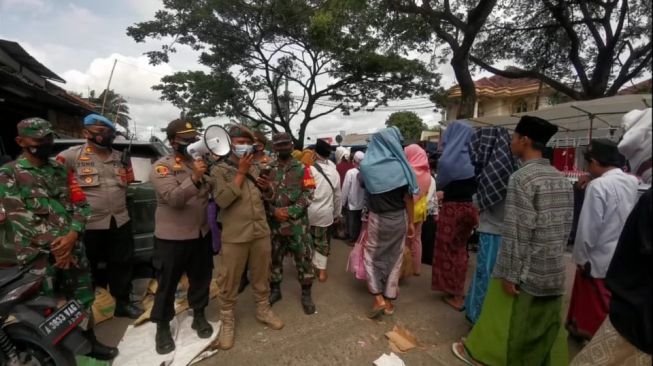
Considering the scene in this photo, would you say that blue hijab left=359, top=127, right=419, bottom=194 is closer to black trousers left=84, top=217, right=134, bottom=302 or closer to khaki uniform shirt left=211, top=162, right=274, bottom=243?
khaki uniform shirt left=211, top=162, right=274, bottom=243

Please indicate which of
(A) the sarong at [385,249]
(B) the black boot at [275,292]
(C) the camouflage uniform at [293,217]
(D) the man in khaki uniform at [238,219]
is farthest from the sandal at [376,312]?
(D) the man in khaki uniform at [238,219]

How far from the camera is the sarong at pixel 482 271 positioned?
291cm

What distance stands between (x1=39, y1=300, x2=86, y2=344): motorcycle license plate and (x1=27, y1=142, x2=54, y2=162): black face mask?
1001mm

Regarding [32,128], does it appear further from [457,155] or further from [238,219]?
[457,155]

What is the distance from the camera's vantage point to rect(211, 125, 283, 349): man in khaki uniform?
8.93 feet

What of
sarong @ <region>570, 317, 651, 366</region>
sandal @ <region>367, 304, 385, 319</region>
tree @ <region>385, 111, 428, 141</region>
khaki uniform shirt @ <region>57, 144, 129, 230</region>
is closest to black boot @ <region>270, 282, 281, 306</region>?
sandal @ <region>367, 304, 385, 319</region>

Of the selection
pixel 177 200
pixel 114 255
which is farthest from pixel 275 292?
pixel 177 200

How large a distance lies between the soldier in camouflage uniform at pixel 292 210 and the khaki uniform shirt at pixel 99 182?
4.55 ft

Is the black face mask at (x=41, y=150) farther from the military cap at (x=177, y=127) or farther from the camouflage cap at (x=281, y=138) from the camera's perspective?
the camouflage cap at (x=281, y=138)

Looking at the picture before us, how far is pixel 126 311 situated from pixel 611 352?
3800 millimetres

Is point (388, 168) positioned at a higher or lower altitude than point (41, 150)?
lower

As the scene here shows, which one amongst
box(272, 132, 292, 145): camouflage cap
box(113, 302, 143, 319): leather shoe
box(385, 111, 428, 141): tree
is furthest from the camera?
box(385, 111, 428, 141): tree

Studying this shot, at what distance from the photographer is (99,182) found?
3086 mm

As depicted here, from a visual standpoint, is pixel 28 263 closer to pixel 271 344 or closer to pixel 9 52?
pixel 271 344
